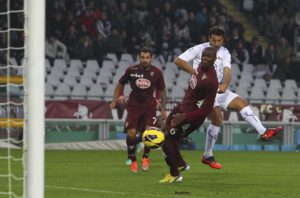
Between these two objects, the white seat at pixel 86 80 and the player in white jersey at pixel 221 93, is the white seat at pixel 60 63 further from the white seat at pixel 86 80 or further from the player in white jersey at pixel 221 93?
the player in white jersey at pixel 221 93

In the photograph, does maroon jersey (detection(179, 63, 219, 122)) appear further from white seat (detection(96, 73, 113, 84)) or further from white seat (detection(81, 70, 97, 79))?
white seat (detection(81, 70, 97, 79))

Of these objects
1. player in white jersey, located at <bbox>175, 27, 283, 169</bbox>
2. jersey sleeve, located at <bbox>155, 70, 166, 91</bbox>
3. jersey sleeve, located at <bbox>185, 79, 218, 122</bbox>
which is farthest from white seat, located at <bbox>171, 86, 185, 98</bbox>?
jersey sleeve, located at <bbox>185, 79, 218, 122</bbox>

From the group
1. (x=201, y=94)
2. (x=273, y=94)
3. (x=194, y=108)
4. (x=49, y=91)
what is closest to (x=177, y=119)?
(x=194, y=108)

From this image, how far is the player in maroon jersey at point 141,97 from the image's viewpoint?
13914 millimetres

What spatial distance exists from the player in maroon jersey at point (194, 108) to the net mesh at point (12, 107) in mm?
1802

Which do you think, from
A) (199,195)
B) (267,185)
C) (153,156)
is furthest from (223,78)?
(153,156)

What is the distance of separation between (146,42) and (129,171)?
508 inches

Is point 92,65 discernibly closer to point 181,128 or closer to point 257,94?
point 257,94

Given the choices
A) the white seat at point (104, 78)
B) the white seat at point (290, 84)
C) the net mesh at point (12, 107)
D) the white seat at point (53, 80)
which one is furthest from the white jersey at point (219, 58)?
the white seat at point (290, 84)

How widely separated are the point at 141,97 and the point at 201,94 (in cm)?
309

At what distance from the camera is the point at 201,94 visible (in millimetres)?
11031

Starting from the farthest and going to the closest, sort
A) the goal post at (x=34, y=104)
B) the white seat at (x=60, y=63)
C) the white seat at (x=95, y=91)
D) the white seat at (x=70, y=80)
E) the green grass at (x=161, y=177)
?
1. the white seat at (x=60, y=63)
2. the white seat at (x=70, y=80)
3. the white seat at (x=95, y=91)
4. the green grass at (x=161, y=177)
5. the goal post at (x=34, y=104)

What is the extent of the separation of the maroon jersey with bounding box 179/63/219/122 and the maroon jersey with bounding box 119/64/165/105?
9.48 feet

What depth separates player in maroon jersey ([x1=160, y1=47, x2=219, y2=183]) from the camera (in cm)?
1084
